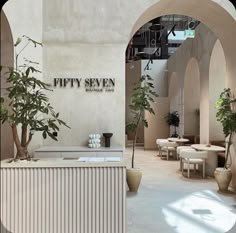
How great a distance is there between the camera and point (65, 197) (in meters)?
3.64

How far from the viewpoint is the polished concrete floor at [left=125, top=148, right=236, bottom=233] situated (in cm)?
480

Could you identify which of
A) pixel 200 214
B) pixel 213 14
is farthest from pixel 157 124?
pixel 200 214

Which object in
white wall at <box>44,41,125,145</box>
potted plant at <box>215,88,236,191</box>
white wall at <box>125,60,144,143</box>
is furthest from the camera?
white wall at <box>125,60,144,143</box>

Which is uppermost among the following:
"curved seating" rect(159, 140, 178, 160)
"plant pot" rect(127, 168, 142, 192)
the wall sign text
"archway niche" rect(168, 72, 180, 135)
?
"archway niche" rect(168, 72, 180, 135)

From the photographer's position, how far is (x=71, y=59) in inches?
243

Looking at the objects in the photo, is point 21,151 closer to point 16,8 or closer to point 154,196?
point 16,8

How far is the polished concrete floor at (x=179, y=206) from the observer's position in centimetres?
480

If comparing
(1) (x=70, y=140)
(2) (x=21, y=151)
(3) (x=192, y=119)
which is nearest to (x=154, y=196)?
(1) (x=70, y=140)

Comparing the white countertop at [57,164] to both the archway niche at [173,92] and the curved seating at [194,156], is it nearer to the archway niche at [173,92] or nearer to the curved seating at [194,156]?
the curved seating at [194,156]

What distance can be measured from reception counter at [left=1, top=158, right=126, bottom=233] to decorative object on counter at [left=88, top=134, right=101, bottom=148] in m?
2.15

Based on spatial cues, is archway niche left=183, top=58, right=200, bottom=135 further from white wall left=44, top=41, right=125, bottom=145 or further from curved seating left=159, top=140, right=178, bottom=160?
white wall left=44, top=41, right=125, bottom=145

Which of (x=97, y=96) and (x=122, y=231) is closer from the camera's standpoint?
(x=122, y=231)

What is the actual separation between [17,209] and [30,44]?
3078 millimetres

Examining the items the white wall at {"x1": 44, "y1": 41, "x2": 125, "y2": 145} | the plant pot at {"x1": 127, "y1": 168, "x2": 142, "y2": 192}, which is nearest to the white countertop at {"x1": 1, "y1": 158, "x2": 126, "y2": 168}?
the white wall at {"x1": 44, "y1": 41, "x2": 125, "y2": 145}
